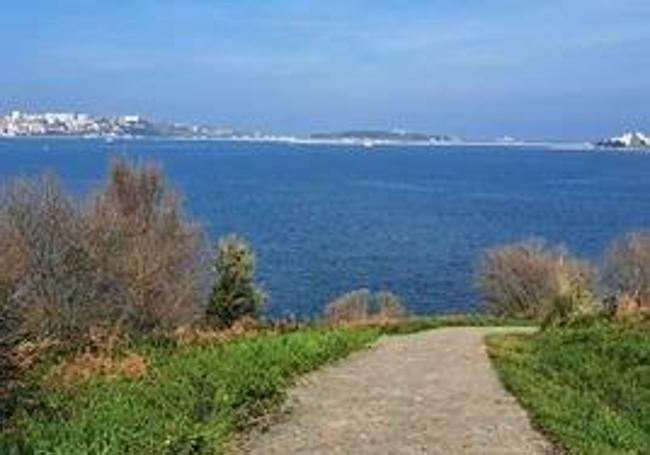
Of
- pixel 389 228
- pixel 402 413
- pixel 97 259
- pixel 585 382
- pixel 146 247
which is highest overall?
pixel 402 413

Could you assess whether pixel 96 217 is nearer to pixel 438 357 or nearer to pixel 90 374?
pixel 438 357

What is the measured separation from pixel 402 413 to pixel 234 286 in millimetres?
35256

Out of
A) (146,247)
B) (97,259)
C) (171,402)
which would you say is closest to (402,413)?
(171,402)

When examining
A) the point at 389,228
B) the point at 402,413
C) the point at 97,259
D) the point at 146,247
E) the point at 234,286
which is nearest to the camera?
the point at 402,413

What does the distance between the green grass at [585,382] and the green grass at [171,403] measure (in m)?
3.08

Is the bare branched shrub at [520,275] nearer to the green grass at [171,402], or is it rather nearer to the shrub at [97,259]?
the shrub at [97,259]

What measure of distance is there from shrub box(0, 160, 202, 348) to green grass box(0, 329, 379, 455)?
2001cm

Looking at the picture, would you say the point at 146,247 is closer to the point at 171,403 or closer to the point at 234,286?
the point at 234,286

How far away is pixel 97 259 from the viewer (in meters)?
49.3

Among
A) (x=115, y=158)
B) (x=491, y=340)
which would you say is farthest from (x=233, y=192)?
(x=491, y=340)

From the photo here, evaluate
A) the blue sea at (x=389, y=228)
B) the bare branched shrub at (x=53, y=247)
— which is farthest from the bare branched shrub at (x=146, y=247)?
Result: the blue sea at (x=389, y=228)

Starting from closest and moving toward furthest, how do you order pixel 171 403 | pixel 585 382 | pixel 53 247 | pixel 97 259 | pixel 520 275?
1. pixel 171 403
2. pixel 585 382
3. pixel 53 247
4. pixel 97 259
5. pixel 520 275

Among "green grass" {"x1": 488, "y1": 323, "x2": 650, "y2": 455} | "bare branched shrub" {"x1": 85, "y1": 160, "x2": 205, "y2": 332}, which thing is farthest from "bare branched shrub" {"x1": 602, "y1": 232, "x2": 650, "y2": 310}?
"green grass" {"x1": 488, "y1": 323, "x2": 650, "y2": 455}

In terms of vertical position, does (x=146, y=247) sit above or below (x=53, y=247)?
below
